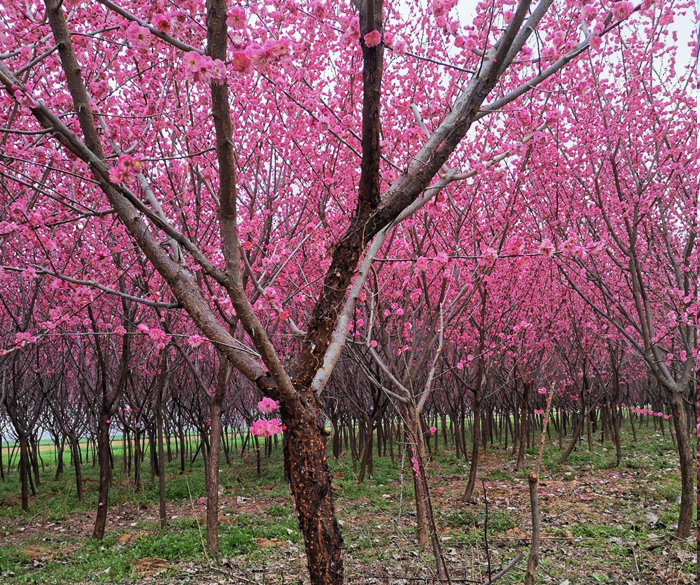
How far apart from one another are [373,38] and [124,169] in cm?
140

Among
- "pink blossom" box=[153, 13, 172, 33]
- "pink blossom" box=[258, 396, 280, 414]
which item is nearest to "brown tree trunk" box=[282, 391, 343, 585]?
"pink blossom" box=[258, 396, 280, 414]

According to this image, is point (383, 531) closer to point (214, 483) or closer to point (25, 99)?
point (214, 483)

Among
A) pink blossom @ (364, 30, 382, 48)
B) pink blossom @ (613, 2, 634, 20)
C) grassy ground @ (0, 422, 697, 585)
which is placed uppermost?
pink blossom @ (613, 2, 634, 20)

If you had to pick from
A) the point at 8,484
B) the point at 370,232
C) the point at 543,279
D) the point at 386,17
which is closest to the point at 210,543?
the point at 370,232

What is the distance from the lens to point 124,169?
2.47 m

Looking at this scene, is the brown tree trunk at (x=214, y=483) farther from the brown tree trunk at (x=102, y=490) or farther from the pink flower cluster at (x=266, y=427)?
the pink flower cluster at (x=266, y=427)

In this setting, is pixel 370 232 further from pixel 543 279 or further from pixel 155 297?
pixel 543 279

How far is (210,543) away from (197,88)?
6.34 m

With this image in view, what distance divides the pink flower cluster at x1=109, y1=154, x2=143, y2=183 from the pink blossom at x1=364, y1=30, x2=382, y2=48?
1.29 metres

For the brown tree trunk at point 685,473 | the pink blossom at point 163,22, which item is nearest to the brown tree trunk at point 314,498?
the pink blossom at point 163,22

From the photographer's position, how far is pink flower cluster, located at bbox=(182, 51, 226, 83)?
2107mm

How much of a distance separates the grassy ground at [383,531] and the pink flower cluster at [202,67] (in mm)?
2407

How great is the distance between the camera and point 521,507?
829 centimetres

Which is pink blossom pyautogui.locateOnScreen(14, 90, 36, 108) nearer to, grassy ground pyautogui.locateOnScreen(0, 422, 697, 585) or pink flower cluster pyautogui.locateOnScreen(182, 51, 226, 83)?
pink flower cluster pyautogui.locateOnScreen(182, 51, 226, 83)
